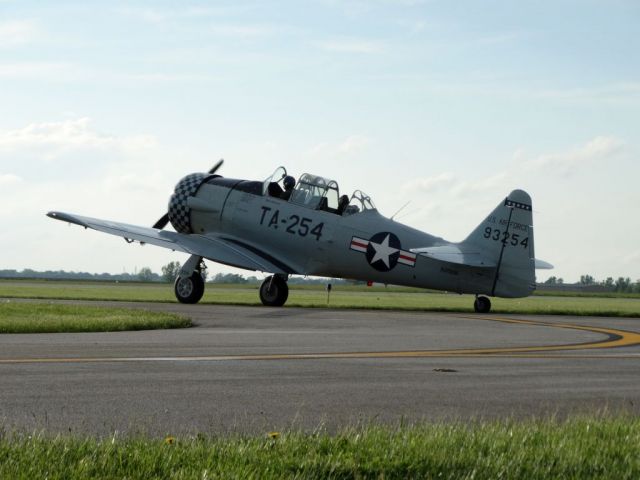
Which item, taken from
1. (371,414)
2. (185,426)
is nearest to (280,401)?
(371,414)

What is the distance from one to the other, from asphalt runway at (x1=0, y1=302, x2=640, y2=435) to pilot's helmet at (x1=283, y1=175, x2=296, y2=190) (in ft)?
36.7

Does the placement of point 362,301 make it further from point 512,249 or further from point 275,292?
point 512,249

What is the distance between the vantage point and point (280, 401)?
9664 millimetres

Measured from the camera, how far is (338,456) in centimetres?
661

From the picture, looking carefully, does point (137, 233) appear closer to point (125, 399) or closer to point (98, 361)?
point (98, 361)

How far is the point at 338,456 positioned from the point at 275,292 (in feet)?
80.1

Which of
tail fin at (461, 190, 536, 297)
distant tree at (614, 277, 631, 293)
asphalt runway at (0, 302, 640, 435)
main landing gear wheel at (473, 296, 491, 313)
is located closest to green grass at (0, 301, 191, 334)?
asphalt runway at (0, 302, 640, 435)

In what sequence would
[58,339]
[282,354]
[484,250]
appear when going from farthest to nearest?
1. [484,250]
2. [58,339]
3. [282,354]

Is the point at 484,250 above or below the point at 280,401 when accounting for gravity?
above

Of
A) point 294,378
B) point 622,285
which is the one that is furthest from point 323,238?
point 622,285

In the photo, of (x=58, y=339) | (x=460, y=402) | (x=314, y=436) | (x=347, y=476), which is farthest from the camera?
(x=58, y=339)

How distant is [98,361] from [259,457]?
6.51m

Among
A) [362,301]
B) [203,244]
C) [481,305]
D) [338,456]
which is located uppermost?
[203,244]

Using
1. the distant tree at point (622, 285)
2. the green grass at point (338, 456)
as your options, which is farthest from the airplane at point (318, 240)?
the distant tree at point (622, 285)
